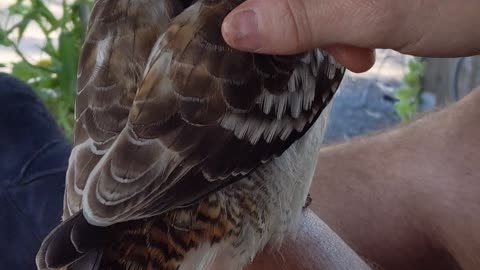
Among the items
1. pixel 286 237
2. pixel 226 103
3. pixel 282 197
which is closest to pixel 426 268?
pixel 286 237

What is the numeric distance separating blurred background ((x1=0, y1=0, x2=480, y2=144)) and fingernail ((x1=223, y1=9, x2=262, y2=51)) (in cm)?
108

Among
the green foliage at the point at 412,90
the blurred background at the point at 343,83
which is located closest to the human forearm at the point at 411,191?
the blurred background at the point at 343,83

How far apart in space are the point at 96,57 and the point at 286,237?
2.21 feet

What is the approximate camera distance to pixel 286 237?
184 centimetres

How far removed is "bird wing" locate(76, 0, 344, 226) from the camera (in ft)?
4.27

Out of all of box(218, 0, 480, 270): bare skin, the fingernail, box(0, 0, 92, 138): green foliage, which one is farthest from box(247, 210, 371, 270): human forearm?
box(0, 0, 92, 138): green foliage

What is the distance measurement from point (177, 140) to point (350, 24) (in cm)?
37

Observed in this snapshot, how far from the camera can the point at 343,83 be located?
2182 mm

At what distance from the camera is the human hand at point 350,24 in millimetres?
1224

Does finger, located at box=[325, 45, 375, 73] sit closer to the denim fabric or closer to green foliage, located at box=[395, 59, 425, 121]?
the denim fabric

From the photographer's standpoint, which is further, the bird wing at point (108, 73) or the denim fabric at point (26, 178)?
the denim fabric at point (26, 178)

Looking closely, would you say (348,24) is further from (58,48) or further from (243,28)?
(58,48)

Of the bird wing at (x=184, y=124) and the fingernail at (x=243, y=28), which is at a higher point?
the fingernail at (x=243, y=28)

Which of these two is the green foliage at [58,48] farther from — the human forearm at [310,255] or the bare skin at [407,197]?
the human forearm at [310,255]
